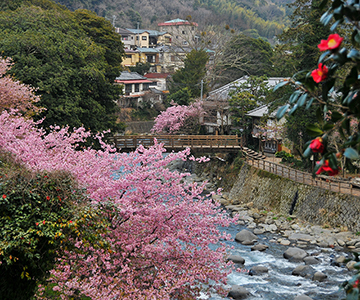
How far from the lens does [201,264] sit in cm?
1107

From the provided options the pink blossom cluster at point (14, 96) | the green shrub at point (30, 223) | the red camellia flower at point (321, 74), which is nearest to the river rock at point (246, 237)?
the pink blossom cluster at point (14, 96)

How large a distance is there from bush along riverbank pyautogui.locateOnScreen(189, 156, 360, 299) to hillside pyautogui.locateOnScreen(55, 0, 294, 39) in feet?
217

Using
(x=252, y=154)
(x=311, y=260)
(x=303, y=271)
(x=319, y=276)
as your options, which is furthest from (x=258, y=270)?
(x=252, y=154)

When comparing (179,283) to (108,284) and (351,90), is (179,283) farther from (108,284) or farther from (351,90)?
(351,90)

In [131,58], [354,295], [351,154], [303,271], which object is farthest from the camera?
[131,58]

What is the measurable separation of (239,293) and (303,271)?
3886 millimetres

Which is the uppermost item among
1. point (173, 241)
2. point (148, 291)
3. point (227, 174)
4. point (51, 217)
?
point (51, 217)

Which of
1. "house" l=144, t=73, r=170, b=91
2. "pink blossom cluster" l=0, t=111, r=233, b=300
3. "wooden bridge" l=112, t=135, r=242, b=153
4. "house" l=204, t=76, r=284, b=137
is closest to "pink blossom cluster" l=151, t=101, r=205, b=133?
"house" l=204, t=76, r=284, b=137

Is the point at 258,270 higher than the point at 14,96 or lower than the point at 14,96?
lower

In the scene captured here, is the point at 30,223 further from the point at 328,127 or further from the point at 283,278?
the point at 283,278

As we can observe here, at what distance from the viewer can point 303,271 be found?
1800 cm

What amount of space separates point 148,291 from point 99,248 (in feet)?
5.31

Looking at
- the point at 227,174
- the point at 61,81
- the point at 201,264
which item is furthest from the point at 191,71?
the point at 201,264

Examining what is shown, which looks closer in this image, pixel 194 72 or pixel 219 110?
pixel 219 110
